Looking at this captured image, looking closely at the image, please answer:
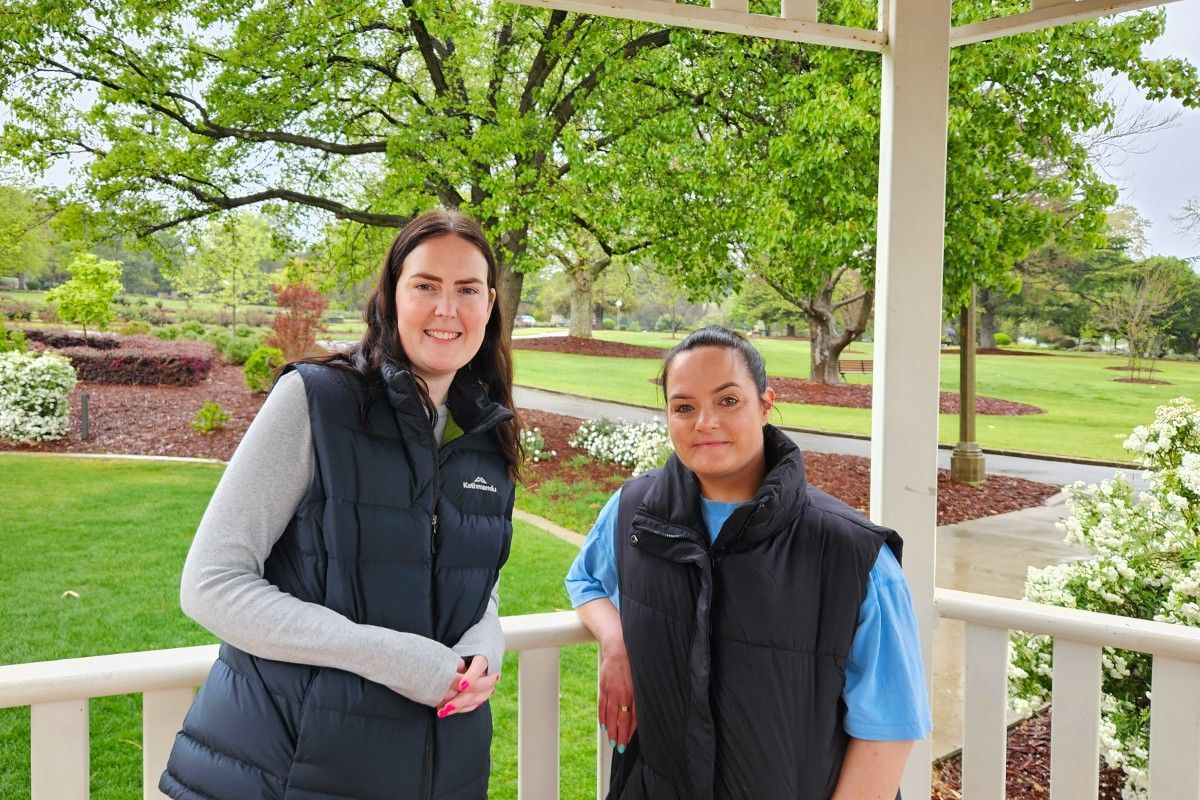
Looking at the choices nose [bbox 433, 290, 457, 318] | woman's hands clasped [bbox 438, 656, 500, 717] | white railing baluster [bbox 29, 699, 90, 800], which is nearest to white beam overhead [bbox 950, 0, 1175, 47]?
nose [bbox 433, 290, 457, 318]

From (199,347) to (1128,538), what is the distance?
4883mm

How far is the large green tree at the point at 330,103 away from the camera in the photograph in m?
5.22

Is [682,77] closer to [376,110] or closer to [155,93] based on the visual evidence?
[376,110]

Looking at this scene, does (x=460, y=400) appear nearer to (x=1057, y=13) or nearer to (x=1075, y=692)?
(x=1075, y=692)

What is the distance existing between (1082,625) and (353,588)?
1168 mm

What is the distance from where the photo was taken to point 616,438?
20.1 ft

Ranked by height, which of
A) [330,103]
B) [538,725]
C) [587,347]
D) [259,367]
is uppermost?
→ [330,103]

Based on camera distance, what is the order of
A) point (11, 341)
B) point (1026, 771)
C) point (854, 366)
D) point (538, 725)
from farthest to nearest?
point (854, 366) < point (11, 341) < point (1026, 771) < point (538, 725)

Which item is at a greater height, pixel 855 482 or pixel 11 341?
pixel 11 341

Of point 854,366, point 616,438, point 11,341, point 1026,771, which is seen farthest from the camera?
point 616,438

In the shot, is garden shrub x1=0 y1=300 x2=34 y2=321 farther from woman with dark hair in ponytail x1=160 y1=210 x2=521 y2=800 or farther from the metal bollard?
woman with dark hair in ponytail x1=160 y1=210 x2=521 y2=800

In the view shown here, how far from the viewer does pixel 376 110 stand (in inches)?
236

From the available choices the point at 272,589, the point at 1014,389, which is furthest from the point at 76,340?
the point at 1014,389

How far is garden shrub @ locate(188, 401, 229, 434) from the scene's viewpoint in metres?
5.39
